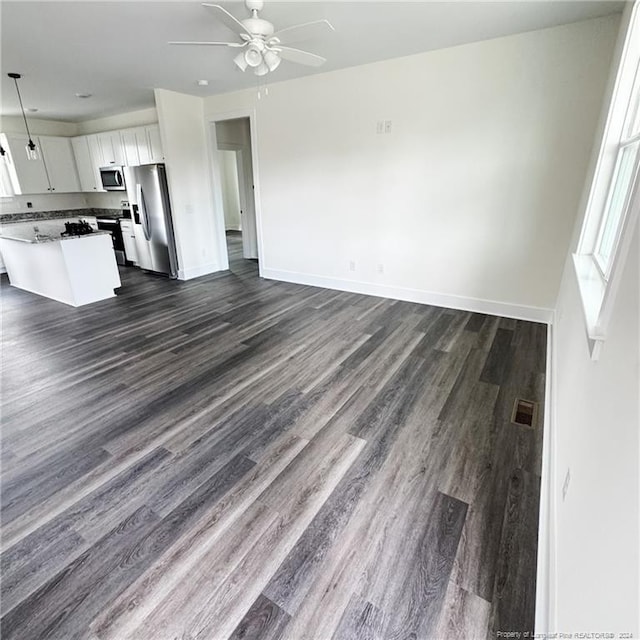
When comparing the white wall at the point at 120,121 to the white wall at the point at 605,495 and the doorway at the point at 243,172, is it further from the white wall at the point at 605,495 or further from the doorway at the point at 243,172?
the white wall at the point at 605,495

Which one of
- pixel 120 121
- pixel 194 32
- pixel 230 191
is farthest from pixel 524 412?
pixel 230 191

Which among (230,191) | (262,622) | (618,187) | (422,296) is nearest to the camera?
(262,622)

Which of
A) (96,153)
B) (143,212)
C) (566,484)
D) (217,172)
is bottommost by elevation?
(566,484)

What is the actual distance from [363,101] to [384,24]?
1.14m

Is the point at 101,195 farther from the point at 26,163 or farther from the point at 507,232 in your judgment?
the point at 507,232

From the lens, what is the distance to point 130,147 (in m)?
6.13

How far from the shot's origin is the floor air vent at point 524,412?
2.28m

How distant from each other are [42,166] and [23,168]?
0.33 meters

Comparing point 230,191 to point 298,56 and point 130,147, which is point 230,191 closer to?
point 130,147

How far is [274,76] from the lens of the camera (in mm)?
4359

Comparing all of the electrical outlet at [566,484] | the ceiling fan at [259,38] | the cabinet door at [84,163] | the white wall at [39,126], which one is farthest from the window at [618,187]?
the white wall at [39,126]

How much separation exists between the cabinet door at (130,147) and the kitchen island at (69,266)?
6.63 feet

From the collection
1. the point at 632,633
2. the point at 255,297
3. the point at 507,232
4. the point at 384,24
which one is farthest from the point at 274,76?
the point at 632,633

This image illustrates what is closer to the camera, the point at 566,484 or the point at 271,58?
the point at 566,484
